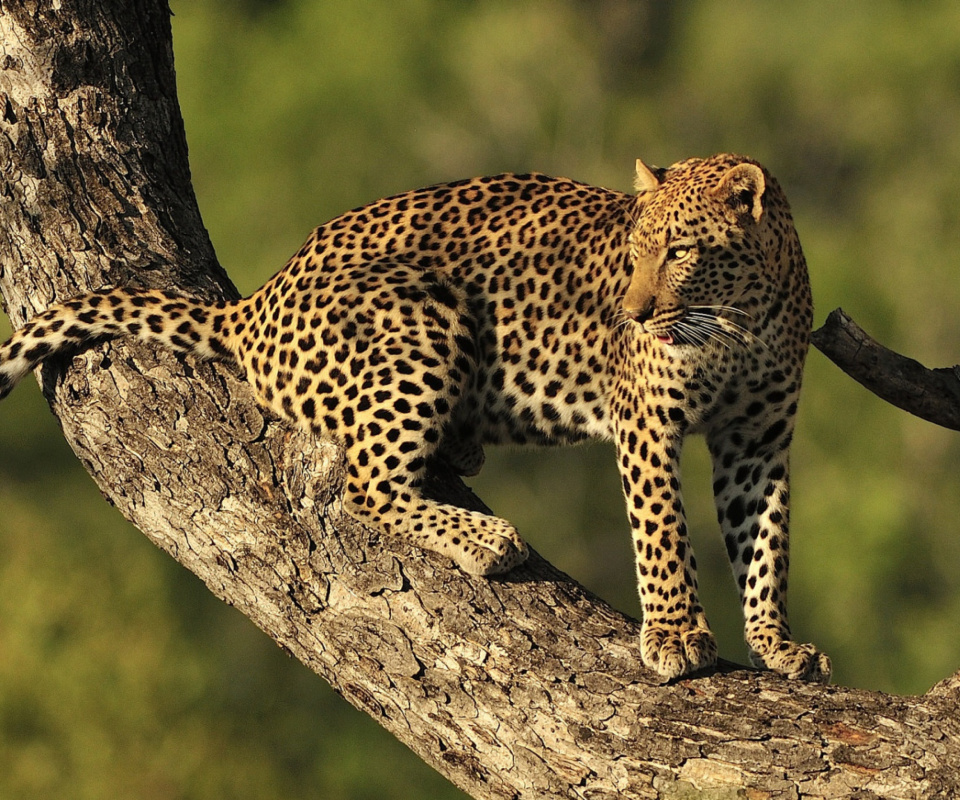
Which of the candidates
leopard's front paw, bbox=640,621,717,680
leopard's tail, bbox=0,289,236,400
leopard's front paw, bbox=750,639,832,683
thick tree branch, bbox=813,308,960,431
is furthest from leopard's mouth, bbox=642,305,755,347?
leopard's tail, bbox=0,289,236,400

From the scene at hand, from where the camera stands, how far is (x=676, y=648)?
224 inches

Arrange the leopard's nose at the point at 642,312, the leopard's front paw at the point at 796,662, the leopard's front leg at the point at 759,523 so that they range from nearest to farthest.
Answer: the leopard's nose at the point at 642,312, the leopard's front paw at the point at 796,662, the leopard's front leg at the point at 759,523

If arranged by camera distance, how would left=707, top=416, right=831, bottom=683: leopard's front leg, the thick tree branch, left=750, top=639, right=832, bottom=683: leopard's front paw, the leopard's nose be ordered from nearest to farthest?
the thick tree branch → the leopard's nose → left=750, top=639, right=832, bottom=683: leopard's front paw → left=707, top=416, right=831, bottom=683: leopard's front leg

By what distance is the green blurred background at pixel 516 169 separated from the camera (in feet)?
64.2

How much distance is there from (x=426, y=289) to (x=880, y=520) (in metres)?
22.0

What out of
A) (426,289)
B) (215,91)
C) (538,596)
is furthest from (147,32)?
(215,91)

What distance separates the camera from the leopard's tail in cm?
623

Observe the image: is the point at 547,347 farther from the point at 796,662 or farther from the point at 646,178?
the point at 796,662

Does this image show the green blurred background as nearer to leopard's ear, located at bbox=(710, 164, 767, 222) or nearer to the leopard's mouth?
the leopard's mouth

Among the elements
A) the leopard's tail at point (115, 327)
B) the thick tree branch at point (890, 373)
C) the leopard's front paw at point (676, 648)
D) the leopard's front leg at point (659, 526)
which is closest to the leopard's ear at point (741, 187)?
the thick tree branch at point (890, 373)

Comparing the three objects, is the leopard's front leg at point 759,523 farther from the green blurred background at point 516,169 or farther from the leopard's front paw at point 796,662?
the green blurred background at point 516,169

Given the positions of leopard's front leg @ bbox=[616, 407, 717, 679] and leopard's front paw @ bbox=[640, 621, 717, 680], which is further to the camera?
leopard's front leg @ bbox=[616, 407, 717, 679]

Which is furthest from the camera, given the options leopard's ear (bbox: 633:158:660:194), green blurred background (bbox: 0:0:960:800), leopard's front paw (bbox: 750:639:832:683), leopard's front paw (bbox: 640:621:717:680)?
green blurred background (bbox: 0:0:960:800)

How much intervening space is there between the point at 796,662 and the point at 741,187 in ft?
6.40
